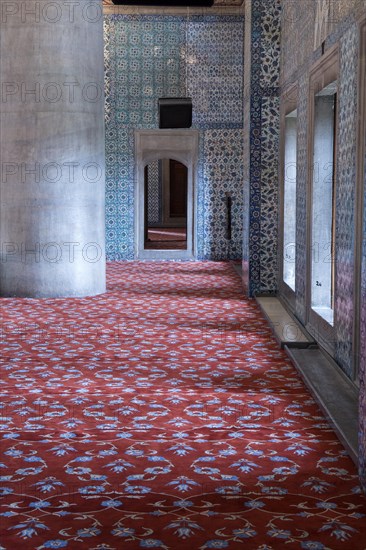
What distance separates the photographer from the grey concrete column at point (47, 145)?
8102 millimetres

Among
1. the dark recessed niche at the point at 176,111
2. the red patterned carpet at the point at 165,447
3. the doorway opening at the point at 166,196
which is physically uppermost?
the dark recessed niche at the point at 176,111

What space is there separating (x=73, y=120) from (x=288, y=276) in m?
2.58

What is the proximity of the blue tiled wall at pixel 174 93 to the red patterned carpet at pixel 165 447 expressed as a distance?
5.75 meters

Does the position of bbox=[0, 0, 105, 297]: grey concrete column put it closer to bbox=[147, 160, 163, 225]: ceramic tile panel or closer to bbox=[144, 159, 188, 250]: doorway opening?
bbox=[144, 159, 188, 250]: doorway opening

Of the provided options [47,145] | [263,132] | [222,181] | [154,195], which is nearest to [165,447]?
[47,145]

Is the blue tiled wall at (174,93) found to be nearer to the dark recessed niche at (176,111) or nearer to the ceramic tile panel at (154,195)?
the dark recessed niche at (176,111)

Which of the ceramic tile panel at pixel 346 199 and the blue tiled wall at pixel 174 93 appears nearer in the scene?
the ceramic tile panel at pixel 346 199

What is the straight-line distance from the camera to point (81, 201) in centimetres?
829

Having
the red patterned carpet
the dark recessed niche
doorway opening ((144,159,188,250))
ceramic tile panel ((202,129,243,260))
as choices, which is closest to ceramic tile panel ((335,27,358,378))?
the red patterned carpet

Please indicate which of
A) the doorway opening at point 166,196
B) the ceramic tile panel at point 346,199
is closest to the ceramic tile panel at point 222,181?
the doorway opening at point 166,196

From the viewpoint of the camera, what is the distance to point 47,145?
26.7 feet

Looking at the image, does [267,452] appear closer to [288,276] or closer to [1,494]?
[1,494]

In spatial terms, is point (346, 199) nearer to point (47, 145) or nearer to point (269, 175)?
point (269, 175)

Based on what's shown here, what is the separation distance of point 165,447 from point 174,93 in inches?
358
